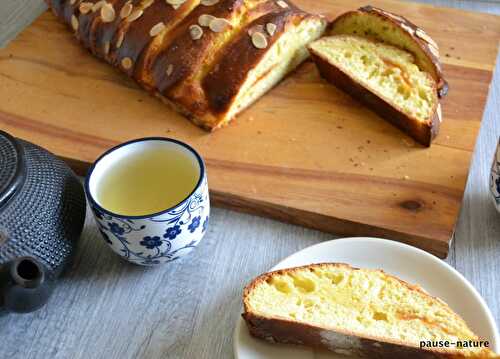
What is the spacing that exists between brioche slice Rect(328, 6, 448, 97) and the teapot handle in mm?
1125

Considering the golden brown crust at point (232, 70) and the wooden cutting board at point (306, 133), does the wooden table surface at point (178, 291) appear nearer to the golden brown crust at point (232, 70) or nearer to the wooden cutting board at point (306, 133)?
the wooden cutting board at point (306, 133)

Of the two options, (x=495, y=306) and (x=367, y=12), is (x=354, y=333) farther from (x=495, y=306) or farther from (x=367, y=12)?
(x=367, y=12)

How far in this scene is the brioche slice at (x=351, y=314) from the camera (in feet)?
3.80

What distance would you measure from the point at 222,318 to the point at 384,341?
38 cm

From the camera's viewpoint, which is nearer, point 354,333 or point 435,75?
point 354,333

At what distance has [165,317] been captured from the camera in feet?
4.52

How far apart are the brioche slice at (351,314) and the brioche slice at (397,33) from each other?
2.33 ft

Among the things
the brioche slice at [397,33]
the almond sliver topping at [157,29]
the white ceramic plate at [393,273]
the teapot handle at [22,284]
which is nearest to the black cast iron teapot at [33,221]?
the teapot handle at [22,284]

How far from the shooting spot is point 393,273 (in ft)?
4.40

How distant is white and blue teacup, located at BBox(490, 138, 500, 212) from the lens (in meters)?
1.42

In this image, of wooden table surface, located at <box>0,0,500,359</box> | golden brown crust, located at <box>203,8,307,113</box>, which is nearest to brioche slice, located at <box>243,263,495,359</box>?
wooden table surface, located at <box>0,0,500,359</box>

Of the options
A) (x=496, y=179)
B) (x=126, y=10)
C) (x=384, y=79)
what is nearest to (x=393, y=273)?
(x=496, y=179)

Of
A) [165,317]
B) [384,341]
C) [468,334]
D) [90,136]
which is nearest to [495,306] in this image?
[468,334]

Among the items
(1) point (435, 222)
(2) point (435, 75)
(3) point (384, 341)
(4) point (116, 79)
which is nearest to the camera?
(3) point (384, 341)
